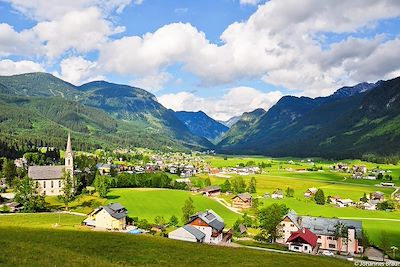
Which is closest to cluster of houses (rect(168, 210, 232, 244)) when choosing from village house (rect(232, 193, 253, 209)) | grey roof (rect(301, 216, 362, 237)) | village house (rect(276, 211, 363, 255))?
village house (rect(276, 211, 363, 255))

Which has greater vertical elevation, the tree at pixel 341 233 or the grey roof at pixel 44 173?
the grey roof at pixel 44 173

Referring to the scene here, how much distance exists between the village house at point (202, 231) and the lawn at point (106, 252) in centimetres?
2146

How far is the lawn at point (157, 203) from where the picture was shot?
114 m

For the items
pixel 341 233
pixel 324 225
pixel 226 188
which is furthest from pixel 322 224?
pixel 226 188

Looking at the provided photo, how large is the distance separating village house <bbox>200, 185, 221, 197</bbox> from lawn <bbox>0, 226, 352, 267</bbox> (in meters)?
108

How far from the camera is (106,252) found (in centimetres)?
4178

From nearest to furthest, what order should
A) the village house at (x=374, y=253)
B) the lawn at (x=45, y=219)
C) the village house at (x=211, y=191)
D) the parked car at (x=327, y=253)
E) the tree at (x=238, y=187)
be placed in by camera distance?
the village house at (x=374, y=253)
the parked car at (x=327, y=253)
the lawn at (x=45, y=219)
the village house at (x=211, y=191)
the tree at (x=238, y=187)

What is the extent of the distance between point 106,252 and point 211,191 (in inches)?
4821

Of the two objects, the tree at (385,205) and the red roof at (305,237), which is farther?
the tree at (385,205)

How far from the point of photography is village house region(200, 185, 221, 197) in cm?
16075

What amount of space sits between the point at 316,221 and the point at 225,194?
76050 millimetres

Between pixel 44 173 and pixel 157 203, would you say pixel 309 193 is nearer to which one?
pixel 157 203

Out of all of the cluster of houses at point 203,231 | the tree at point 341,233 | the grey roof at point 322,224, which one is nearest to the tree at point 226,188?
the grey roof at point 322,224

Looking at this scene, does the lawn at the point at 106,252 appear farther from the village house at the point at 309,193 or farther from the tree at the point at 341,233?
the village house at the point at 309,193
